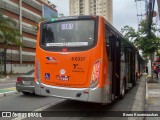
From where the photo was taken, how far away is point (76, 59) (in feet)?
28.2

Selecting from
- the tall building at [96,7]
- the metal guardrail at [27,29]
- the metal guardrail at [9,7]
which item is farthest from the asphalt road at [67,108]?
the metal guardrail at [27,29]

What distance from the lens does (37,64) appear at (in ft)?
31.2

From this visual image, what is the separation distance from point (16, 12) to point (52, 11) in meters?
20.2

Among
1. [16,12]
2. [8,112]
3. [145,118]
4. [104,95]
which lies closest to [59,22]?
[104,95]

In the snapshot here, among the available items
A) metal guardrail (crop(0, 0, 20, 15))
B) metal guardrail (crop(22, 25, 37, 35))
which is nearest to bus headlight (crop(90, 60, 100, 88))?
metal guardrail (crop(0, 0, 20, 15))

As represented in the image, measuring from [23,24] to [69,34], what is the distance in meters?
53.1

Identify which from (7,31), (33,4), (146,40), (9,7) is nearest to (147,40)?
(146,40)

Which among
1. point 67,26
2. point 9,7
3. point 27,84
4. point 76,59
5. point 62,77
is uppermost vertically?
point 9,7

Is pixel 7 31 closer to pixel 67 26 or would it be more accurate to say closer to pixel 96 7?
pixel 96 7

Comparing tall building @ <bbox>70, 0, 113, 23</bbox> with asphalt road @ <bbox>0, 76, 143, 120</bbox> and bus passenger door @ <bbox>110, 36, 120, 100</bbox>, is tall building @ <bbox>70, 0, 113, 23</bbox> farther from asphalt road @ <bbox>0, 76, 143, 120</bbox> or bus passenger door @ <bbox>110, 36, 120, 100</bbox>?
asphalt road @ <bbox>0, 76, 143, 120</bbox>

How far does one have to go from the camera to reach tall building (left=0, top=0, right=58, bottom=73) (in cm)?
5351

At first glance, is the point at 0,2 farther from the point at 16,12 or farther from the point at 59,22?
the point at 59,22

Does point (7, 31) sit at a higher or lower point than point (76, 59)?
higher

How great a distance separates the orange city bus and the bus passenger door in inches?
14.9
